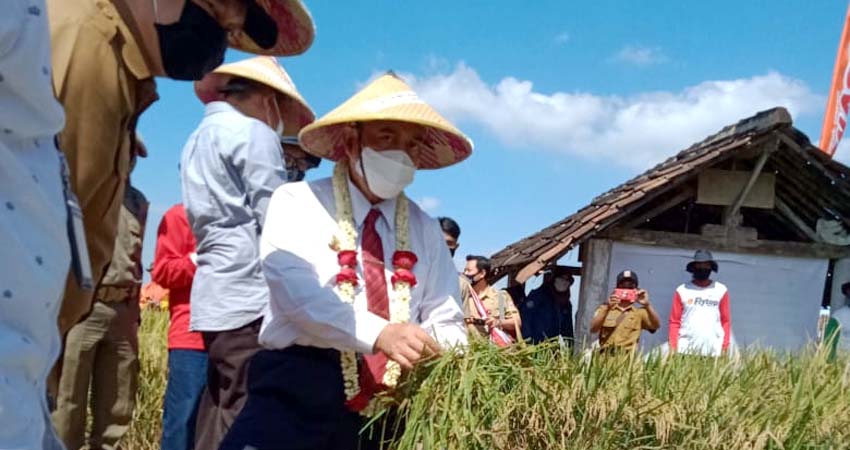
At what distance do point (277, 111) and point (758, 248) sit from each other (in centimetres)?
919

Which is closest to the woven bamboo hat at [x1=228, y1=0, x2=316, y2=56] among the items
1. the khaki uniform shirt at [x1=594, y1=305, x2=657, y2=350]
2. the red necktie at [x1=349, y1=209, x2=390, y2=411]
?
the red necktie at [x1=349, y1=209, x2=390, y2=411]

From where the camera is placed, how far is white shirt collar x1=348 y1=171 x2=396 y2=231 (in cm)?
282

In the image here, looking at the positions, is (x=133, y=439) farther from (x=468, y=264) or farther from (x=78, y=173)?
(x=78, y=173)

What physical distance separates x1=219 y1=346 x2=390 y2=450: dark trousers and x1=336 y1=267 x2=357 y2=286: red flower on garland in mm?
203

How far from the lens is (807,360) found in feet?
13.4

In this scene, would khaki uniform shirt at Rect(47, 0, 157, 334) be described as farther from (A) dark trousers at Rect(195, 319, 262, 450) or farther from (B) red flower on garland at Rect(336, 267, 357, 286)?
(A) dark trousers at Rect(195, 319, 262, 450)

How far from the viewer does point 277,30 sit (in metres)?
2.31

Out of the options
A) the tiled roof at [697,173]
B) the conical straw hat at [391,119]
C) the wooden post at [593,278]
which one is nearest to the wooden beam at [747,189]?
the tiled roof at [697,173]

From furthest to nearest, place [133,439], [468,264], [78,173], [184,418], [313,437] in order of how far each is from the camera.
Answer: [468,264] → [133,439] → [184,418] → [313,437] → [78,173]

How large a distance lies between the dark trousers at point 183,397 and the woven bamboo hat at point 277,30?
5.99 ft

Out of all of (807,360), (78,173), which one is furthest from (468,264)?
(78,173)

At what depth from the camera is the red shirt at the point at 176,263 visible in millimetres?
4113

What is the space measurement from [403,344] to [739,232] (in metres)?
9.93

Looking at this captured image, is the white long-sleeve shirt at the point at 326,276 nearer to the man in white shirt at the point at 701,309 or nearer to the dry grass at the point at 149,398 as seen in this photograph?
the dry grass at the point at 149,398
